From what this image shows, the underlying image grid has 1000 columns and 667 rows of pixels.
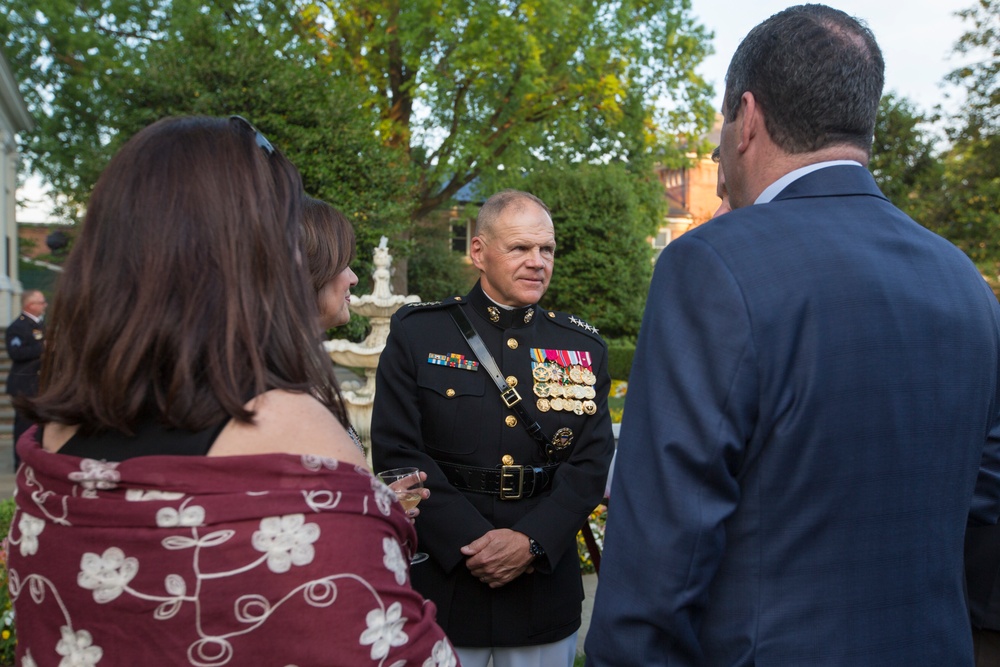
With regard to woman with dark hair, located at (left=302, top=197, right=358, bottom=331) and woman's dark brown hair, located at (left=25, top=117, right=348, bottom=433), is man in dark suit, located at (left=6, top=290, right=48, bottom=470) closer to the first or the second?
woman with dark hair, located at (left=302, top=197, right=358, bottom=331)

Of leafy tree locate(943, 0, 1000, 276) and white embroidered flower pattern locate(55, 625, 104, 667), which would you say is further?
leafy tree locate(943, 0, 1000, 276)

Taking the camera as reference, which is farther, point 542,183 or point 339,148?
point 542,183

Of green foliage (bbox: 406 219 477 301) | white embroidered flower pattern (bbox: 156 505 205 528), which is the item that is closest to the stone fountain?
white embroidered flower pattern (bbox: 156 505 205 528)

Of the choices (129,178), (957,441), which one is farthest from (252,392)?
(957,441)

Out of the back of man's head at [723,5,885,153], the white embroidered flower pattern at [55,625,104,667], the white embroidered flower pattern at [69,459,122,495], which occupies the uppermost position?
the back of man's head at [723,5,885,153]

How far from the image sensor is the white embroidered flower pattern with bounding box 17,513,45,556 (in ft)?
4.25

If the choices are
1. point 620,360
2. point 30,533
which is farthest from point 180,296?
point 620,360

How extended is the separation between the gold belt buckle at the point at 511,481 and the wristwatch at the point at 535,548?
0.60 ft

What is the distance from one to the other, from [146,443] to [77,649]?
0.33 m

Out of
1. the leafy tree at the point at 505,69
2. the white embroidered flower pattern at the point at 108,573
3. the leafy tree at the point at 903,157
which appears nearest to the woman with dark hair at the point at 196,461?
the white embroidered flower pattern at the point at 108,573

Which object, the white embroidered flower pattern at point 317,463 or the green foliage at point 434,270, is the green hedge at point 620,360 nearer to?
the green foliage at point 434,270

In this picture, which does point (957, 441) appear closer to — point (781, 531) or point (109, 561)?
point (781, 531)

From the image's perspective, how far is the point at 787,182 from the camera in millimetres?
1626

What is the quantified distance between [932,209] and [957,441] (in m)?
22.1
